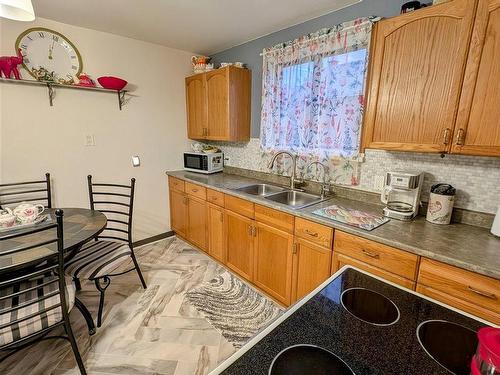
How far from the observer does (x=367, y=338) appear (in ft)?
2.30

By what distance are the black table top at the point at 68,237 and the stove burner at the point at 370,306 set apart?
1.49 m

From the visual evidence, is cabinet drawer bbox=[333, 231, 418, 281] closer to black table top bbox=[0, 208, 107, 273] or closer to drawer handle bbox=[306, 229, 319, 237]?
drawer handle bbox=[306, 229, 319, 237]

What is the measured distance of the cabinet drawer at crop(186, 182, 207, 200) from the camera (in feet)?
8.87

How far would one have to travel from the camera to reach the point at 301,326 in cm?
73

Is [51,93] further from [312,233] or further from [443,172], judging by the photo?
[443,172]

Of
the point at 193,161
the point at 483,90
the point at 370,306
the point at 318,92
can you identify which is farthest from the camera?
the point at 193,161

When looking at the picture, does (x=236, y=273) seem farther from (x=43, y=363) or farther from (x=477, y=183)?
(x=477, y=183)

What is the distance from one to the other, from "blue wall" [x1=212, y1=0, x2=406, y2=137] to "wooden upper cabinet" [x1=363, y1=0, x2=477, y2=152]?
43 centimetres

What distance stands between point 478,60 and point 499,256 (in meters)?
0.93

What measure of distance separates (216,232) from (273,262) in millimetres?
792

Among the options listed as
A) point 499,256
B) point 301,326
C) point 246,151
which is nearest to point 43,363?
point 301,326

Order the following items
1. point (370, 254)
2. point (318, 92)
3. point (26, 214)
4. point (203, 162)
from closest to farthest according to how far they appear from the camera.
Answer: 1. point (370, 254)
2. point (26, 214)
3. point (318, 92)
4. point (203, 162)

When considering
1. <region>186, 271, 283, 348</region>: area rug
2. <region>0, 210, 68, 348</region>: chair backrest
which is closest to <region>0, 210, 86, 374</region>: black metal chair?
<region>0, 210, 68, 348</region>: chair backrest

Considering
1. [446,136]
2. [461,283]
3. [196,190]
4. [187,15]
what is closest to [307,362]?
[461,283]
